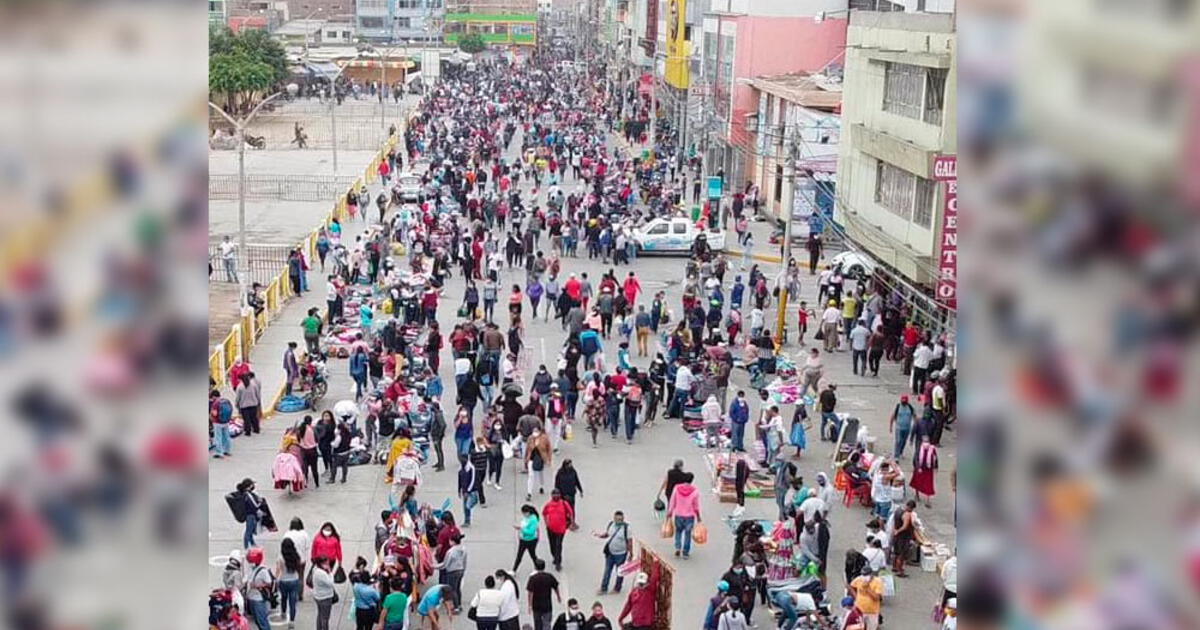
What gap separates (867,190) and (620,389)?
38.2ft

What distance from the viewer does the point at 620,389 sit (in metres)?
20.8

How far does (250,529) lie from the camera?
15.2 m

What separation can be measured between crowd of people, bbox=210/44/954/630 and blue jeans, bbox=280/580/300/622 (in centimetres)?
3

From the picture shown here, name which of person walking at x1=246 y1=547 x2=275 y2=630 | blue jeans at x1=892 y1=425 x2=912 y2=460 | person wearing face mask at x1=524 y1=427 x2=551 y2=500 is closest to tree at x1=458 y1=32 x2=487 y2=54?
blue jeans at x1=892 y1=425 x2=912 y2=460

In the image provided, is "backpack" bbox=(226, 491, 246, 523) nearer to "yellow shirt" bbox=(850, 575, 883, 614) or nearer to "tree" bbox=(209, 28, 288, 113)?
"yellow shirt" bbox=(850, 575, 883, 614)

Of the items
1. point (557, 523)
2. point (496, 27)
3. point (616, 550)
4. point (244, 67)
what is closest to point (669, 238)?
point (557, 523)

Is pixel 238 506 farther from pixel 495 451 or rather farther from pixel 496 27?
pixel 496 27

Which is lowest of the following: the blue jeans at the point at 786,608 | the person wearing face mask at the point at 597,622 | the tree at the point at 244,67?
the blue jeans at the point at 786,608

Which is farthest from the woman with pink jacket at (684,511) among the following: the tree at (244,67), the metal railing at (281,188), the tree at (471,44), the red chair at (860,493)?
the tree at (471,44)

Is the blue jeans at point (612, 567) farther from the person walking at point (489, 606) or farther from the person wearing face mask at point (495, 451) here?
the person wearing face mask at point (495, 451)

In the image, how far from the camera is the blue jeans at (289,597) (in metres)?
13.8

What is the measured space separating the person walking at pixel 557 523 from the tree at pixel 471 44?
12162cm
